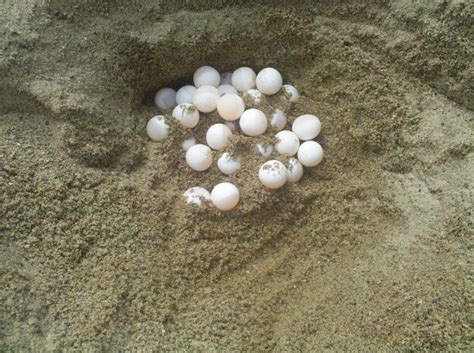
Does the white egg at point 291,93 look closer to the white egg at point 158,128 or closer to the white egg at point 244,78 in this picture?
the white egg at point 244,78

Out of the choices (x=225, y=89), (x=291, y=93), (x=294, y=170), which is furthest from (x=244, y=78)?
(x=294, y=170)

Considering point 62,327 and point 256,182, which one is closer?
point 62,327

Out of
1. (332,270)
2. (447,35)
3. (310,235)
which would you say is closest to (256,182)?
(310,235)

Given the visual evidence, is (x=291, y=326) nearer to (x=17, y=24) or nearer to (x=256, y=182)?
(x=256, y=182)

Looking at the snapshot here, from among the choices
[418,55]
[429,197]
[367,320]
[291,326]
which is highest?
[418,55]

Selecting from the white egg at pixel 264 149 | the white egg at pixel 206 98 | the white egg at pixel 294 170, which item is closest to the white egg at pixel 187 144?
the white egg at pixel 206 98

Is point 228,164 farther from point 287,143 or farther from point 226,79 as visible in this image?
point 226,79
